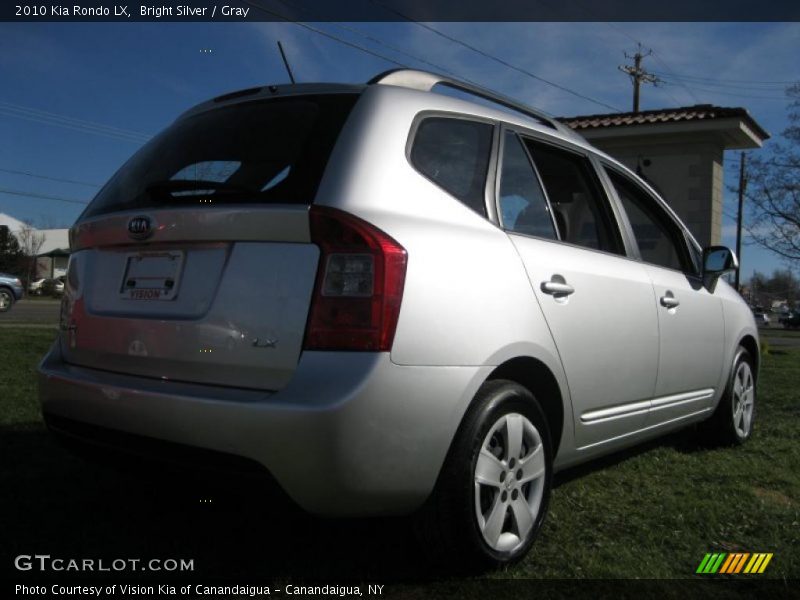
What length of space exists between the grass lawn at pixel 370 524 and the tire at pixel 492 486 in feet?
0.41

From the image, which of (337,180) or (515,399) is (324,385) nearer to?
(337,180)

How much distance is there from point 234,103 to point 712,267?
117 inches

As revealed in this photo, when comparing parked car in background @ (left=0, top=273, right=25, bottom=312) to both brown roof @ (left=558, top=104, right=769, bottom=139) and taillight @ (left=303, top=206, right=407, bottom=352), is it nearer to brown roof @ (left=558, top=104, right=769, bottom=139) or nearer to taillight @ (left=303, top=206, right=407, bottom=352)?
brown roof @ (left=558, top=104, right=769, bottom=139)

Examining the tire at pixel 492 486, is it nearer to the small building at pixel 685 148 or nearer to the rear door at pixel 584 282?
the rear door at pixel 584 282

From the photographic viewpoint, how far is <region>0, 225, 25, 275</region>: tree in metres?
61.8

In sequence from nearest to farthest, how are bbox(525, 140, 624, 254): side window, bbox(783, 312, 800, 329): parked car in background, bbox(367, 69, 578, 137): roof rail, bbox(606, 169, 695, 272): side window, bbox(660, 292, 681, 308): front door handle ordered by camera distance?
bbox(367, 69, 578, 137): roof rail → bbox(525, 140, 624, 254): side window → bbox(660, 292, 681, 308): front door handle → bbox(606, 169, 695, 272): side window → bbox(783, 312, 800, 329): parked car in background

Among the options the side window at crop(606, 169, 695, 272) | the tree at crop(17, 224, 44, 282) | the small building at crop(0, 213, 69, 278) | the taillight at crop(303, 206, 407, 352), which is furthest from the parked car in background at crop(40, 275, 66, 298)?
the taillight at crop(303, 206, 407, 352)

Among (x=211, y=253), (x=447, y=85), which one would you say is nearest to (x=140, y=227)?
(x=211, y=253)

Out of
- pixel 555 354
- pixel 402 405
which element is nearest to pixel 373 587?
pixel 402 405

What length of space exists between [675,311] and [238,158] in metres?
2.41

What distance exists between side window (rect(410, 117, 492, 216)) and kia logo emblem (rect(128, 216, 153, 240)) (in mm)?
890

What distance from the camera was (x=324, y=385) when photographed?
84.8 inches

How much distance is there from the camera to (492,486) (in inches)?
101

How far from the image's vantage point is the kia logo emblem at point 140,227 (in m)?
2.51
